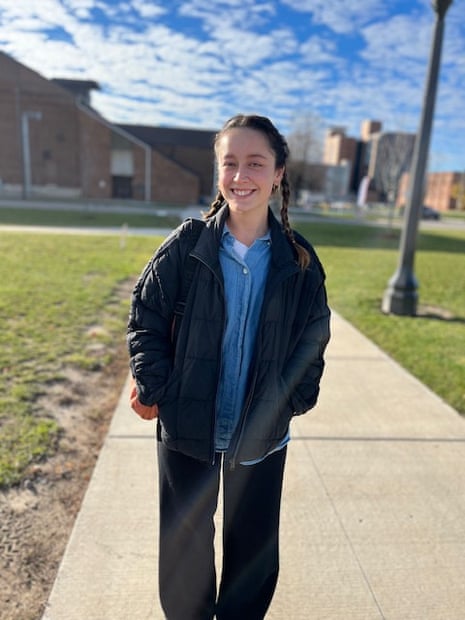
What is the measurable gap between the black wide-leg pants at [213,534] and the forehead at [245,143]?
3.63 feet

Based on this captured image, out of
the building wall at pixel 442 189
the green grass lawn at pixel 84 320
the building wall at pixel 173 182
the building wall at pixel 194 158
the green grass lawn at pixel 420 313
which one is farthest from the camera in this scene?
the building wall at pixel 442 189

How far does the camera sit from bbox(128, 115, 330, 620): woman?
1706mm

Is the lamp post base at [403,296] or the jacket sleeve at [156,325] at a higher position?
the jacket sleeve at [156,325]

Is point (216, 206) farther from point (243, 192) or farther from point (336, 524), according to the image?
point (336, 524)

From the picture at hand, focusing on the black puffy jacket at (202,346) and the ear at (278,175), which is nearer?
the black puffy jacket at (202,346)

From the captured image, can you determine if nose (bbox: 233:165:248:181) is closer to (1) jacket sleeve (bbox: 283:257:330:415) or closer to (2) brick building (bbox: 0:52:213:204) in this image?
(1) jacket sleeve (bbox: 283:257:330:415)

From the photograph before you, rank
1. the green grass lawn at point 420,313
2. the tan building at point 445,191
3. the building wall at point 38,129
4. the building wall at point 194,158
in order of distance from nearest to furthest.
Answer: the green grass lawn at point 420,313
the building wall at point 38,129
the building wall at point 194,158
the tan building at point 445,191

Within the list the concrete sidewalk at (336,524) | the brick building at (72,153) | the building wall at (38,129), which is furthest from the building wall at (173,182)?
the concrete sidewalk at (336,524)

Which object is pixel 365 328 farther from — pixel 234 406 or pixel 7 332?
pixel 234 406

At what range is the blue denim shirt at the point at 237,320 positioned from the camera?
5.73ft

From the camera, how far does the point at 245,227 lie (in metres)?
1.79

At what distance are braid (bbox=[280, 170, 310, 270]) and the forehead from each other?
9.4 inches

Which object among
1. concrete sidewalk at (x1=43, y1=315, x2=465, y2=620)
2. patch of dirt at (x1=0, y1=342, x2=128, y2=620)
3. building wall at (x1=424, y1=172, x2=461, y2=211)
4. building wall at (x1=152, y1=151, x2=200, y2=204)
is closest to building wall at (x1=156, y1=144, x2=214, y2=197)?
building wall at (x1=152, y1=151, x2=200, y2=204)

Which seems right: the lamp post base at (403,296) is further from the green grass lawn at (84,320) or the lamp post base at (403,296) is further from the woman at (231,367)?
the woman at (231,367)
